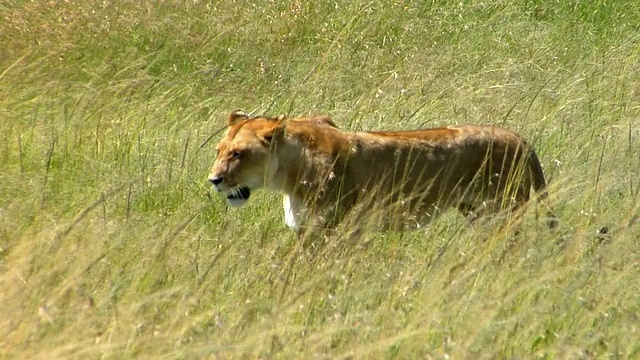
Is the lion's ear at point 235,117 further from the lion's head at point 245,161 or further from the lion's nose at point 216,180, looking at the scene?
the lion's nose at point 216,180

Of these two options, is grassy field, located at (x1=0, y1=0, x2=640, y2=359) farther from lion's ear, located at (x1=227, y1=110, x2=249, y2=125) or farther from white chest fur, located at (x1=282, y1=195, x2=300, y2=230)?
lion's ear, located at (x1=227, y1=110, x2=249, y2=125)

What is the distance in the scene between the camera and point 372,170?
266 inches

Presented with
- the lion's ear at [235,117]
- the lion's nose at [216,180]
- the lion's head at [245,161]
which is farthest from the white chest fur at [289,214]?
the lion's ear at [235,117]

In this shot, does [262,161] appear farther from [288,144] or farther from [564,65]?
[564,65]

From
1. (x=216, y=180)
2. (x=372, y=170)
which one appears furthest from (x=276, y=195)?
(x=216, y=180)

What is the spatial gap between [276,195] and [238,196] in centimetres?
62

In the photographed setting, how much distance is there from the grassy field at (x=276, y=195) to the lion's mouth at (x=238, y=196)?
109 mm

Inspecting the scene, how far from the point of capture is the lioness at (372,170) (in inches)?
254

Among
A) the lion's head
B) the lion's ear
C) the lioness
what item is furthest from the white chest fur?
the lion's ear

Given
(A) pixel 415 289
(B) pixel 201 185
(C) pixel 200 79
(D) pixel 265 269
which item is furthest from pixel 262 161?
(C) pixel 200 79

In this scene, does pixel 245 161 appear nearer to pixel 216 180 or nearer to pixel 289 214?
pixel 216 180

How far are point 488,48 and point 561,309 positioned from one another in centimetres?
605

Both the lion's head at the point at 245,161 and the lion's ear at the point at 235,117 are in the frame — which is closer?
the lion's head at the point at 245,161

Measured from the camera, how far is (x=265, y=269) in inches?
215
